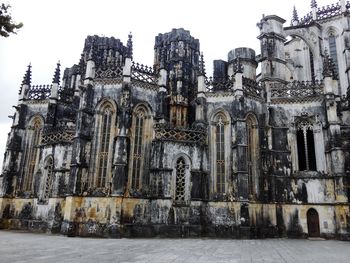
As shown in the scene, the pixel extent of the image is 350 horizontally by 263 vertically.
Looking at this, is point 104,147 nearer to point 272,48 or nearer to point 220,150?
point 220,150

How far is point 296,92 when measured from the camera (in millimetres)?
25500

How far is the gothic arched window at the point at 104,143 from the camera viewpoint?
2134 cm

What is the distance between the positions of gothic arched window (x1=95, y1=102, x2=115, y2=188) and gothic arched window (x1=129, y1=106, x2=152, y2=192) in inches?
58.9

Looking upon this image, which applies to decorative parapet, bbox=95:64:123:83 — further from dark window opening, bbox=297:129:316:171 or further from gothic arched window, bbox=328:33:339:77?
gothic arched window, bbox=328:33:339:77

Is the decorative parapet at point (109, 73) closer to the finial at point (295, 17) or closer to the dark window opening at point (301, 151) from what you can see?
the dark window opening at point (301, 151)

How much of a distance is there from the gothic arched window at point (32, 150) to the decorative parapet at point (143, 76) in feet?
33.2

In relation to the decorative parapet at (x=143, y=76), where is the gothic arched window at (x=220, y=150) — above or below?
below

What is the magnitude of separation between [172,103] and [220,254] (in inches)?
582

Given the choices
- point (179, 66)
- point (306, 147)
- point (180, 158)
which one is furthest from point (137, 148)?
point (306, 147)

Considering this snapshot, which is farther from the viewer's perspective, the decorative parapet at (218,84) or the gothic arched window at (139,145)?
the decorative parapet at (218,84)

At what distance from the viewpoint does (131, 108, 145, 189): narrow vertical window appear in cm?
2167

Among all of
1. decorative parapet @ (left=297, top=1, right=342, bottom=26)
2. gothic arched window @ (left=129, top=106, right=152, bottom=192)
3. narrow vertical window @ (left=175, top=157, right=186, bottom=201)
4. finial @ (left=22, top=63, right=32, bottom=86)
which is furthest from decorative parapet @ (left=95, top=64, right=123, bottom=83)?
decorative parapet @ (left=297, top=1, right=342, bottom=26)

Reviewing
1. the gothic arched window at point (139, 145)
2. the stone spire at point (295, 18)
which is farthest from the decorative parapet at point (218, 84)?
the stone spire at point (295, 18)

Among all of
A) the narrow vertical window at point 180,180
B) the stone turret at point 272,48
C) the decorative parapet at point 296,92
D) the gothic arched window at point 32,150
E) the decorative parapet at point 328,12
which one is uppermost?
the decorative parapet at point 328,12
